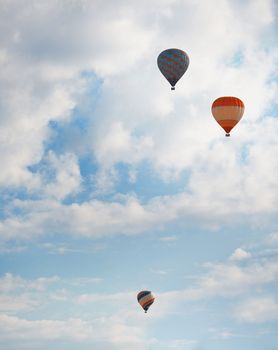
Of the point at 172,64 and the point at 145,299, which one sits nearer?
the point at 172,64

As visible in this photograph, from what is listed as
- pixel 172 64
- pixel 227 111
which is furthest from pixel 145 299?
pixel 172 64

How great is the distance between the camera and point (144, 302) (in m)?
158

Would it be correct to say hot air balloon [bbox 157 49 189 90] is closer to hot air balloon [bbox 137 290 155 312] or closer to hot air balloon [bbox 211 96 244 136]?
hot air balloon [bbox 211 96 244 136]

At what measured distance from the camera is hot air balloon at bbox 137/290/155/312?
520ft

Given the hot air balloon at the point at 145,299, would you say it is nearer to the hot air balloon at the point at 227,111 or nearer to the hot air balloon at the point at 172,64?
the hot air balloon at the point at 227,111

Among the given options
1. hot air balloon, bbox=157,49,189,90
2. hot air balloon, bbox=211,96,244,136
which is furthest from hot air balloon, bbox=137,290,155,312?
hot air balloon, bbox=157,49,189,90

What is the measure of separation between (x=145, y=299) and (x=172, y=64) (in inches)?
2414

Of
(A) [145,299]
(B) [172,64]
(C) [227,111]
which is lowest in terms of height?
(A) [145,299]

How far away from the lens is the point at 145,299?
159 meters

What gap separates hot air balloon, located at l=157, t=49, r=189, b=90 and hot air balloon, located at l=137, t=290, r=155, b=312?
2294 inches

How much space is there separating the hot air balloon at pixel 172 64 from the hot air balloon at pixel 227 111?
8462mm

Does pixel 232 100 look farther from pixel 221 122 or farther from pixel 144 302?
pixel 144 302

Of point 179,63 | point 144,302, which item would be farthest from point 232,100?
point 144,302

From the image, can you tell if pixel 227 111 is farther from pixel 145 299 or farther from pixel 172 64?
pixel 145 299
